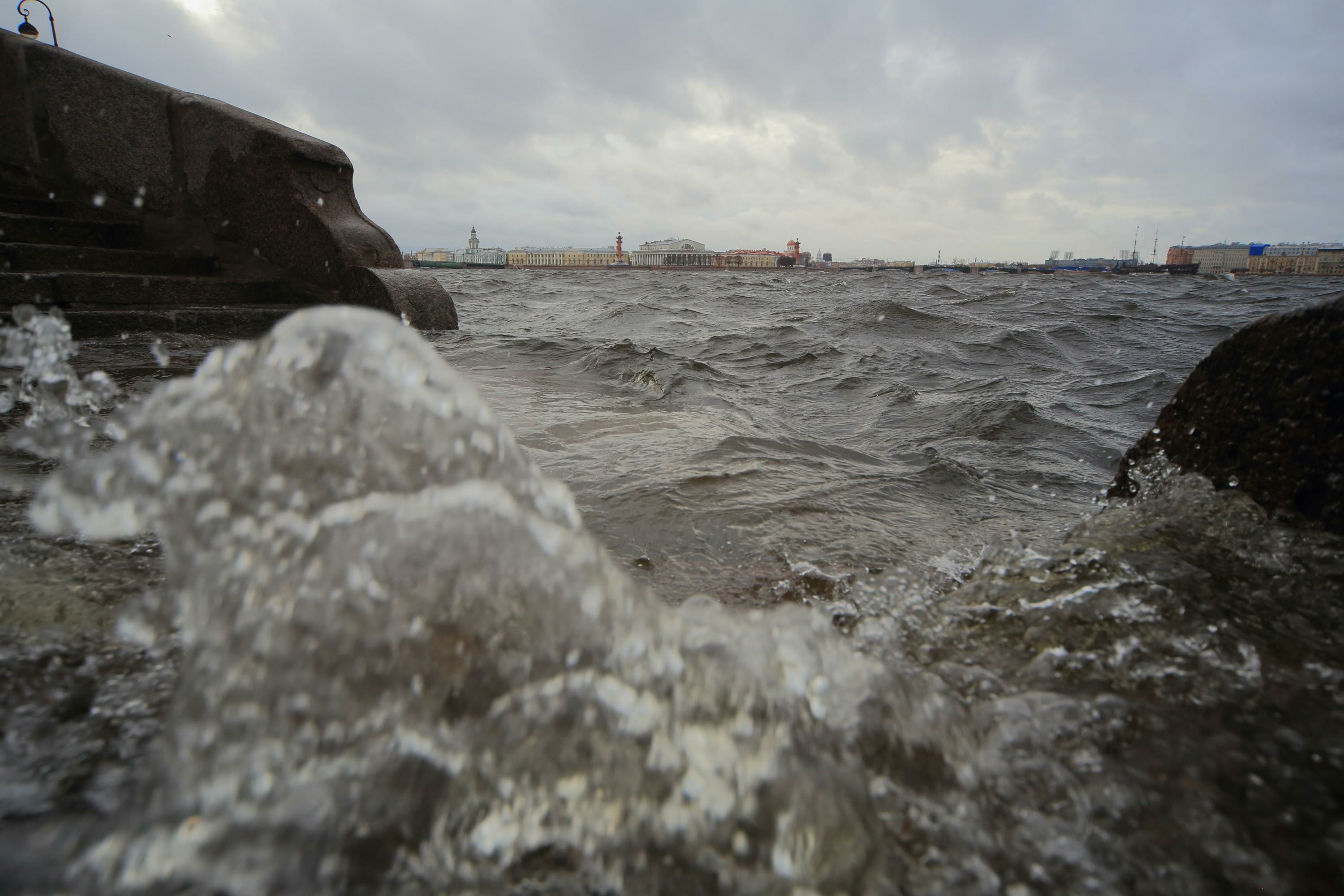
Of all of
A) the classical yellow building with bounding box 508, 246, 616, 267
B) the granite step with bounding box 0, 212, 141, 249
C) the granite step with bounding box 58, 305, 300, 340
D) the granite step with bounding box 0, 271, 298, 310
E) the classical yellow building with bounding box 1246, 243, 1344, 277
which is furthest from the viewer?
the classical yellow building with bounding box 508, 246, 616, 267

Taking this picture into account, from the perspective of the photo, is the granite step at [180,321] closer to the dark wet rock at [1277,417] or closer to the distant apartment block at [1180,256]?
the dark wet rock at [1277,417]

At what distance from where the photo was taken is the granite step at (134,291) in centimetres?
370

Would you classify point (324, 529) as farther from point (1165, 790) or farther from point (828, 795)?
point (1165, 790)

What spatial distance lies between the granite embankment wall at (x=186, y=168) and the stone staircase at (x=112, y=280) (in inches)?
5.0

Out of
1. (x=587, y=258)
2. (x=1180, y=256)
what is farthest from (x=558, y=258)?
(x=1180, y=256)

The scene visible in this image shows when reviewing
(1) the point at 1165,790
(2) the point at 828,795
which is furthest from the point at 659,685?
(1) the point at 1165,790

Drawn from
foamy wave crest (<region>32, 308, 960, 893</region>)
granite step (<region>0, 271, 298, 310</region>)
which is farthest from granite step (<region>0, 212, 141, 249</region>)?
foamy wave crest (<region>32, 308, 960, 893</region>)

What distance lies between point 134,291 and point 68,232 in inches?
36.3

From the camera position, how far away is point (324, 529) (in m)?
1.05

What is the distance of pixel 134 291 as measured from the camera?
4.18m

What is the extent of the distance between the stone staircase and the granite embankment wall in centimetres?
13

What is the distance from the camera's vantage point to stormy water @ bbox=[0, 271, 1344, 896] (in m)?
0.83

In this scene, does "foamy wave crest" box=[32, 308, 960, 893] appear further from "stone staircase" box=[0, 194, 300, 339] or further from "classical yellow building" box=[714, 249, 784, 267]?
"classical yellow building" box=[714, 249, 784, 267]

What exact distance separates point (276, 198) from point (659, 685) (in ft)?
17.4
